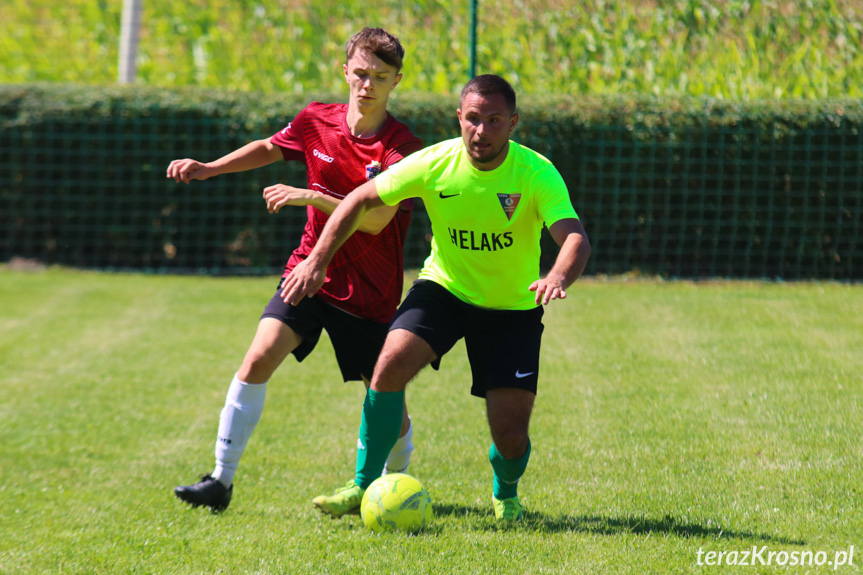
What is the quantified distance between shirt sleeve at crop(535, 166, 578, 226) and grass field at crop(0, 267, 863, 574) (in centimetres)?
145

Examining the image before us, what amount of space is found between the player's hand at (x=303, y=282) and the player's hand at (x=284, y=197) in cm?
27

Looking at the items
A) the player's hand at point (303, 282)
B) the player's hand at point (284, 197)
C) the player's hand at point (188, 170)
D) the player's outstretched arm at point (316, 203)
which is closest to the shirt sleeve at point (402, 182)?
the player's outstretched arm at point (316, 203)

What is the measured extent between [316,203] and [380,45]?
2.76ft

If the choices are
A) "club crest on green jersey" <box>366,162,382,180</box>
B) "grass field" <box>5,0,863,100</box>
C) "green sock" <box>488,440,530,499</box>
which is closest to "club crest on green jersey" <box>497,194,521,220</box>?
"club crest on green jersey" <box>366,162,382,180</box>

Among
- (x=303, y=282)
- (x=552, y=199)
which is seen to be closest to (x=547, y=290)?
(x=552, y=199)

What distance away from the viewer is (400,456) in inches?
200

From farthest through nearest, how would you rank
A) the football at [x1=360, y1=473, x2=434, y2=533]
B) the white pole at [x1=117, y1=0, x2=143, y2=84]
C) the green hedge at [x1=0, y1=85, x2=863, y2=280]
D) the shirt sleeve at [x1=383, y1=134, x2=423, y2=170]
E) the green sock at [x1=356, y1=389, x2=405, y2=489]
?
the white pole at [x1=117, y1=0, x2=143, y2=84], the green hedge at [x1=0, y1=85, x2=863, y2=280], the shirt sleeve at [x1=383, y1=134, x2=423, y2=170], the green sock at [x1=356, y1=389, x2=405, y2=489], the football at [x1=360, y1=473, x2=434, y2=533]

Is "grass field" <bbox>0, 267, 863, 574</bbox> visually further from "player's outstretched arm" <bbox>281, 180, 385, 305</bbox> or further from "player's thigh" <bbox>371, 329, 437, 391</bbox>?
"player's outstretched arm" <bbox>281, 180, 385, 305</bbox>

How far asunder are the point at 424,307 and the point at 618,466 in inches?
65.7

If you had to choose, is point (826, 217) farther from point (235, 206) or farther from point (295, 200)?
point (295, 200)

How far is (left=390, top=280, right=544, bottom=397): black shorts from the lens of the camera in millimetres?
4340

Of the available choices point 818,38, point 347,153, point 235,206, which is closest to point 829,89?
point 818,38

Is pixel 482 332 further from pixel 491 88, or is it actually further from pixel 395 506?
pixel 491 88

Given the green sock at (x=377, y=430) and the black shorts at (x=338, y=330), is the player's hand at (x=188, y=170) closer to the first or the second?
the black shorts at (x=338, y=330)
